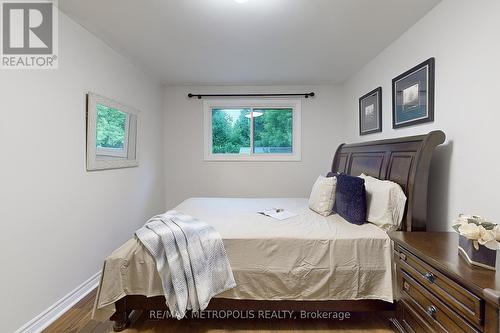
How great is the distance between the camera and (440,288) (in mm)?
1345

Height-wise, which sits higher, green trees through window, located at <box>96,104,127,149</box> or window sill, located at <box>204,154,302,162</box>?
green trees through window, located at <box>96,104,127,149</box>

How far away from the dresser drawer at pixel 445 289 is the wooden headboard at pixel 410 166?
449 millimetres

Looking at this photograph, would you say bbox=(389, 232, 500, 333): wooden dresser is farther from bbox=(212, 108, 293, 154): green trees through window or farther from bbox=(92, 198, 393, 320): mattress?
bbox=(212, 108, 293, 154): green trees through window

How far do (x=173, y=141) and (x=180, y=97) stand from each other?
74cm

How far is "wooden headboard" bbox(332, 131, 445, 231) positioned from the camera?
2.00m

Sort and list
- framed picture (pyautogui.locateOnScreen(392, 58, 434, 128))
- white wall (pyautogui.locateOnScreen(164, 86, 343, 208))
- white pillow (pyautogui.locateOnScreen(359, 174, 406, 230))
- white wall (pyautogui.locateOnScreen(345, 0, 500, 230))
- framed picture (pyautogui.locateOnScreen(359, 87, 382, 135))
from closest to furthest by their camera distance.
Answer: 1. white wall (pyautogui.locateOnScreen(345, 0, 500, 230))
2. white pillow (pyautogui.locateOnScreen(359, 174, 406, 230))
3. framed picture (pyautogui.locateOnScreen(392, 58, 434, 128))
4. framed picture (pyautogui.locateOnScreen(359, 87, 382, 135))
5. white wall (pyautogui.locateOnScreen(164, 86, 343, 208))

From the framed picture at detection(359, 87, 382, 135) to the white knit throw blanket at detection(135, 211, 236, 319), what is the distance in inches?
92.7

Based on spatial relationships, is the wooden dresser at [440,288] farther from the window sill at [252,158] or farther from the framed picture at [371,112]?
the window sill at [252,158]

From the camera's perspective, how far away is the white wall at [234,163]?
4.53 metres

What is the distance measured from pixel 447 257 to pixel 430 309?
0.30m

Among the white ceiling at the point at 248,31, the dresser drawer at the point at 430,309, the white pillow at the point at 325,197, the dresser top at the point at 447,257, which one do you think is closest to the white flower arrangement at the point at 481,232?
the dresser top at the point at 447,257

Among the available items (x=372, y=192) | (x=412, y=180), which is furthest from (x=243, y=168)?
(x=412, y=180)
